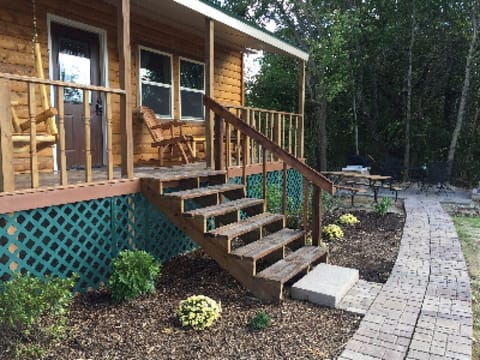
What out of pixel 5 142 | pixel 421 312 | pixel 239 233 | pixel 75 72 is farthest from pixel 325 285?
pixel 75 72

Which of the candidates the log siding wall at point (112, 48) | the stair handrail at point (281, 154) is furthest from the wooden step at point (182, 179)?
the log siding wall at point (112, 48)

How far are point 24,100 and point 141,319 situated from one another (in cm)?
327

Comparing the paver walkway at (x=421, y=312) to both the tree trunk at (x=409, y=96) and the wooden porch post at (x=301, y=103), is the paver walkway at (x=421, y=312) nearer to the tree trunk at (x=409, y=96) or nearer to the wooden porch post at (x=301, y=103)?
the wooden porch post at (x=301, y=103)

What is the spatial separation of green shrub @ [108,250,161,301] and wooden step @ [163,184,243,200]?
28.3 inches

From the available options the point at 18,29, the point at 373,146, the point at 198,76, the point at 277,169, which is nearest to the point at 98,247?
the point at 18,29

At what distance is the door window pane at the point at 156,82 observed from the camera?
6.94 meters

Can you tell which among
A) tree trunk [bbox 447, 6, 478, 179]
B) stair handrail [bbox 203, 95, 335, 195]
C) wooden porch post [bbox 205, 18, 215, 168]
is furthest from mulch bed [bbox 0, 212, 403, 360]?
tree trunk [bbox 447, 6, 478, 179]

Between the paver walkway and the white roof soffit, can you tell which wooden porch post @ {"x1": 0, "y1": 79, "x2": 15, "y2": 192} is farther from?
the paver walkway

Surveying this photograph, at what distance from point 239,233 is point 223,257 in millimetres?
278

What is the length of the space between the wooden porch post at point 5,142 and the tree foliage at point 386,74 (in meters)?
10.5

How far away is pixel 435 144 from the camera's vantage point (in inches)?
489

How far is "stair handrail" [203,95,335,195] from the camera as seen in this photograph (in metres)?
4.45

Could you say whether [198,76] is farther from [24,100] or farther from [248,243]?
[248,243]

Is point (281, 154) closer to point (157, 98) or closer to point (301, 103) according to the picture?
point (157, 98)
